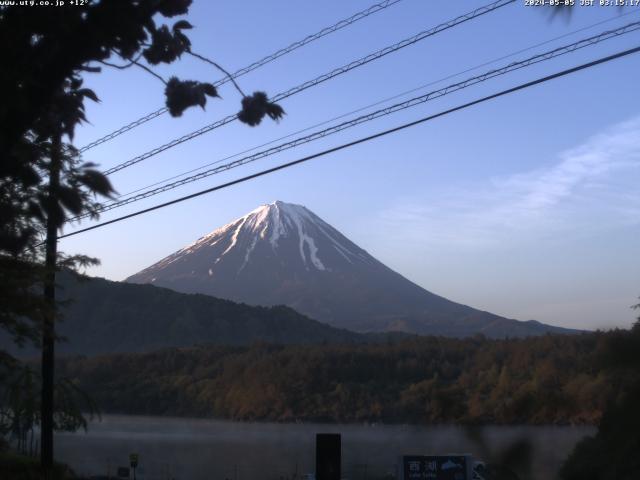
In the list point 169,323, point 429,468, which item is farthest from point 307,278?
point 429,468

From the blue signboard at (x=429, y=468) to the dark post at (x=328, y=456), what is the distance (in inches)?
464

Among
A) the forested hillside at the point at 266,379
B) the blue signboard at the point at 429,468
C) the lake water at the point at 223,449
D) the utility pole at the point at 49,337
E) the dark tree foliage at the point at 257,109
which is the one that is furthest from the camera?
the forested hillside at the point at 266,379

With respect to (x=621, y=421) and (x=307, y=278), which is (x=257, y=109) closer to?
(x=621, y=421)

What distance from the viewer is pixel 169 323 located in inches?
3578

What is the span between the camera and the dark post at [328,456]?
9.48m

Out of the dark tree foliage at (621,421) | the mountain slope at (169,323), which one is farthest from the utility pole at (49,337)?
the mountain slope at (169,323)

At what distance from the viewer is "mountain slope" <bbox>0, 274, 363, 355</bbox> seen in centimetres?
8069

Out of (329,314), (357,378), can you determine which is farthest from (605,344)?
(329,314)

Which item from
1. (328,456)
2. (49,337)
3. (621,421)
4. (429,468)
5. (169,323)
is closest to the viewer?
(621,421)

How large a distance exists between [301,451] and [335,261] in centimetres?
10986

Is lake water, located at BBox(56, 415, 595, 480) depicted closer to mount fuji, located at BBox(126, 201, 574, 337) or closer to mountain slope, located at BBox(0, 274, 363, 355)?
mountain slope, located at BBox(0, 274, 363, 355)

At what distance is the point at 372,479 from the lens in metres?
28.9

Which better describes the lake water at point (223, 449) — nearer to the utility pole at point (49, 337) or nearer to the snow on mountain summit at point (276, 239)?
the utility pole at point (49, 337)

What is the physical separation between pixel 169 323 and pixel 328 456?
8306 centimetres
